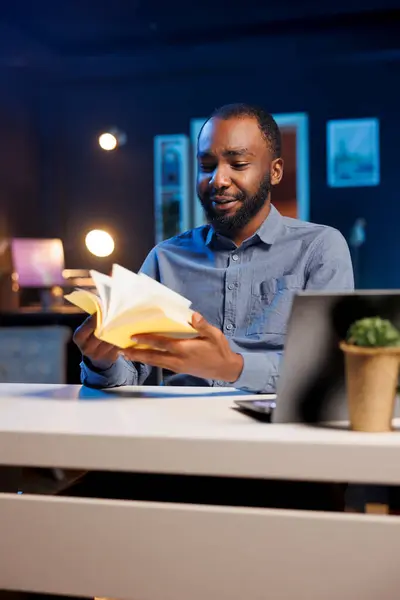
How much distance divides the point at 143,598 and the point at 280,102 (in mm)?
6759

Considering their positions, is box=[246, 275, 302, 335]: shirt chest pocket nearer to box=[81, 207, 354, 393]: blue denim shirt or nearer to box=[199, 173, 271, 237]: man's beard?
box=[81, 207, 354, 393]: blue denim shirt

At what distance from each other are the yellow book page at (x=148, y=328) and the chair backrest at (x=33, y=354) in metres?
3.27

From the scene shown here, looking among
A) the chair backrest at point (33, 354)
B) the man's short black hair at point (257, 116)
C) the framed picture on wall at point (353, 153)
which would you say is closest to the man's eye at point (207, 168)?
the man's short black hair at point (257, 116)

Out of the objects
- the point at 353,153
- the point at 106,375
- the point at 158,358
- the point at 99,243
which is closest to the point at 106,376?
the point at 106,375

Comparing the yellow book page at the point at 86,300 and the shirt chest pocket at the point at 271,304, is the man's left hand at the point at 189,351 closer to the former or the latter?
the yellow book page at the point at 86,300

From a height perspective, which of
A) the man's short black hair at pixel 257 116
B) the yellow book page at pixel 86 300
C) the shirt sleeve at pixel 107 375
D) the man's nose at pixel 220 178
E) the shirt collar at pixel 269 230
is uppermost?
the man's short black hair at pixel 257 116

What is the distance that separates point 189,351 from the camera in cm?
110

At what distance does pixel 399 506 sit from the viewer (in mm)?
801

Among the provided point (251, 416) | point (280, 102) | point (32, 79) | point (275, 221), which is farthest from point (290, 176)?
point (251, 416)

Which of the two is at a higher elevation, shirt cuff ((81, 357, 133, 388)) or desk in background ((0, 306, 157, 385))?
shirt cuff ((81, 357, 133, 388))

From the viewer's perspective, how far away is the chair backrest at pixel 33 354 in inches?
168

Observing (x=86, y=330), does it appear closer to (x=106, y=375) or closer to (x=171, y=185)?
(x=106, y=375)

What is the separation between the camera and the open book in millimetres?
1033

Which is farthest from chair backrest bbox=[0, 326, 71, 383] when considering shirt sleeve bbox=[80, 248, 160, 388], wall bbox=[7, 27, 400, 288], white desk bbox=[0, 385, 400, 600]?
white desk bbox=[0, 385, 400, 600]
